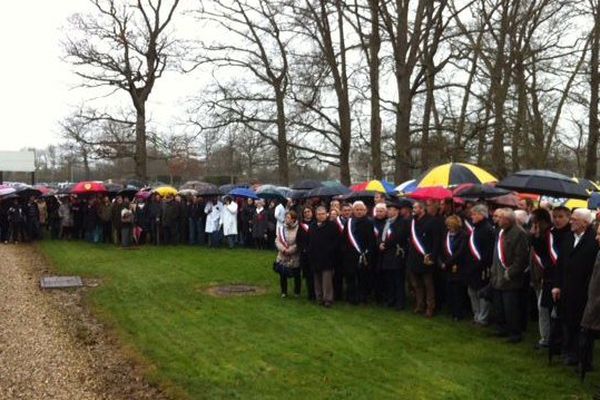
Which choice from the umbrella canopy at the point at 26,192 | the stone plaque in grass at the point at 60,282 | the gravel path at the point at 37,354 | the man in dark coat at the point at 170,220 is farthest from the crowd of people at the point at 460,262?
the umbrella canopy at the point at 26,192

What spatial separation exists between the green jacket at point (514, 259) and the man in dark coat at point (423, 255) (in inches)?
63.0

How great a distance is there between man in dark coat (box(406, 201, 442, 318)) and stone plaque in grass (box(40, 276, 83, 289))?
21.8 ft

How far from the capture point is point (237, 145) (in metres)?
28.2

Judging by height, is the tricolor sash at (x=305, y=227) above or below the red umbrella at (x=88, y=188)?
below

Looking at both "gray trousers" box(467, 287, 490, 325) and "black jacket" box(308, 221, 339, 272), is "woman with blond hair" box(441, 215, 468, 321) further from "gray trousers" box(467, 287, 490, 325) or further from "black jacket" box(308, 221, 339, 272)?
"black jacket" box(308, 221, 339, 272)

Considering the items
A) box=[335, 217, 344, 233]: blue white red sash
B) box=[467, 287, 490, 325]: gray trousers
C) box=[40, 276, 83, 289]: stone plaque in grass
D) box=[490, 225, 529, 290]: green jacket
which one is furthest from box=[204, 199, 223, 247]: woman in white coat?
box=[490, 225, 529, 290]: green jacket

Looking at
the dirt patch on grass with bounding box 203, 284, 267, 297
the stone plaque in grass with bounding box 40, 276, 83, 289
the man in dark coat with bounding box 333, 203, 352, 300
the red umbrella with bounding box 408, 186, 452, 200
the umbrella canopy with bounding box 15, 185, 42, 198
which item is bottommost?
the dirt patch on grass with bounding box 203, 284, 267, 297

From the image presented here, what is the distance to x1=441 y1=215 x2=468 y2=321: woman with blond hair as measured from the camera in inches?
388

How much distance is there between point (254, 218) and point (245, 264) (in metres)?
3.73

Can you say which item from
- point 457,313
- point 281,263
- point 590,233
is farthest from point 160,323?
point 590,233

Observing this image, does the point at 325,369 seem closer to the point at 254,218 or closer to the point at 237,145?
the point at 254,218

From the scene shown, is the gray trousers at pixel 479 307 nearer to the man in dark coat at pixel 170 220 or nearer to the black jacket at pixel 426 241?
the black jacket at pixel 426 241

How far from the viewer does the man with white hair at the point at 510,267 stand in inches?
342

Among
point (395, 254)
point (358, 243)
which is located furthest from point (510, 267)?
point (358, 243)
